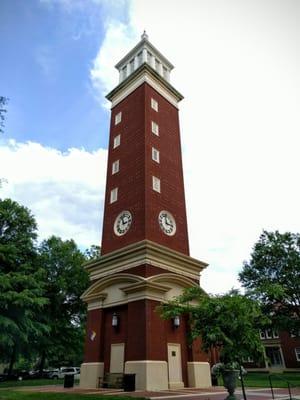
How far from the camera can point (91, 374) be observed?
18.0 m

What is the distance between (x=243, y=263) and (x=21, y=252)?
21845 millimetres

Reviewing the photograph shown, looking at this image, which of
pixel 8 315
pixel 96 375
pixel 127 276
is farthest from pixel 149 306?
pixel 8 315

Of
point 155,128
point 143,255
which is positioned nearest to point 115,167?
point 155,128

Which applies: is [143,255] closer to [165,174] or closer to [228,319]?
→ [165,174]

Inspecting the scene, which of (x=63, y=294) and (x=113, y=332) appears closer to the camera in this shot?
(x=113, y=332)

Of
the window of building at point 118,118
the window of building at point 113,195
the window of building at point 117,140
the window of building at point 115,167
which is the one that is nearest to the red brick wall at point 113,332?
the window of building at point 113,195

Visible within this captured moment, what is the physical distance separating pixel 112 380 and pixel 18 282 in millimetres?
11123

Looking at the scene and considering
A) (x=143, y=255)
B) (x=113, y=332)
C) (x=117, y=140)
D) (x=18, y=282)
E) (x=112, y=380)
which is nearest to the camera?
(x=112, y=380)

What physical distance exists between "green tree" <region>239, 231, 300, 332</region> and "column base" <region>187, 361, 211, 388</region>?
462 inches

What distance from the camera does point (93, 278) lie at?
2128cm

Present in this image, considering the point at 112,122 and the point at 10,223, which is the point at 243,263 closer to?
the point at 112,122

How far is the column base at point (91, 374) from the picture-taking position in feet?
58.0

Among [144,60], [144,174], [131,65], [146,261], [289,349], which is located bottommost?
[289,349]

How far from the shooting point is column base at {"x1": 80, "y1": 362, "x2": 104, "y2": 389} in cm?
1767
